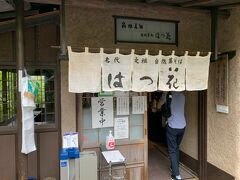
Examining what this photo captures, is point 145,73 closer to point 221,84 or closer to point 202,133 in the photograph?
point 221,84

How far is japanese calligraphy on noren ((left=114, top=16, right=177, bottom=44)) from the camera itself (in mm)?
5191

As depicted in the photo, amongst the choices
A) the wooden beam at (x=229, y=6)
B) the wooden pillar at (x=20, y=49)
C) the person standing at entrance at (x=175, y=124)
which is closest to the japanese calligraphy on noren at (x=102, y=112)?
the wooden pillar at (x=20, y=49)

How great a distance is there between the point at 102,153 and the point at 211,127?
2755 mm

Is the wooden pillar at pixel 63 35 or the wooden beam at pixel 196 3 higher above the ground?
the wooden beam at pixel 196 3

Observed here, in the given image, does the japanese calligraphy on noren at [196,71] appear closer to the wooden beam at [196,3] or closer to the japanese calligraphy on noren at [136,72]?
the japanese calligraphy on noren at [136,72]

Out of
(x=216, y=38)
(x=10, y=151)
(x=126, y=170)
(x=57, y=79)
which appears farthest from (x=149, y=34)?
(x=10, y=151)

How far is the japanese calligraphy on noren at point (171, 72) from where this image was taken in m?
4.70

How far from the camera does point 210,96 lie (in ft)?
19.2

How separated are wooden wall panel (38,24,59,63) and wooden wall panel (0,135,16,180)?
1762mm

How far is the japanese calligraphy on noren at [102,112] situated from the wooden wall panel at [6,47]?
1934 millimetres

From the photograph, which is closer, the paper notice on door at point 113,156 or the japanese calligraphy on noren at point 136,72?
the japanese calligraphy on noren at point 136,72

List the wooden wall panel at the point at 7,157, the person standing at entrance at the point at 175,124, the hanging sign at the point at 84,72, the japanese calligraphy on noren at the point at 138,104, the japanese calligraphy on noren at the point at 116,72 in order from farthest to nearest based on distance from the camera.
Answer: the person standing at entrance at the point at 175,124
the japanese calligraphy on noren at the point at 138,104
the wooden wall panel at the point at 7,157
the japanese calligraphy on noren at the point at 116,72
the hanging sign at the point at 84,72

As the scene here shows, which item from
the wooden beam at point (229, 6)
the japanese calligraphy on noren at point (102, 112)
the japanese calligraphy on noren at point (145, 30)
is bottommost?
the japanese calligraphy on noren at point (102, 112)

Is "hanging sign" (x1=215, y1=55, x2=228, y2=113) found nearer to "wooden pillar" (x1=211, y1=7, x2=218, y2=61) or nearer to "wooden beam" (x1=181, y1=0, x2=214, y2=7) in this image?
"wooden pillar" (x1=211, y1=7, x2=218, y2=61)
